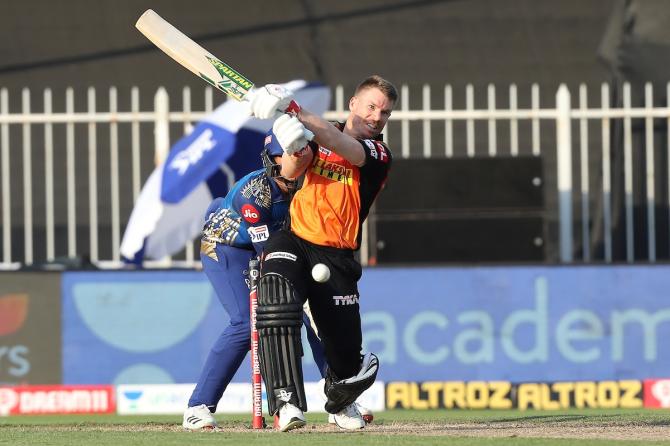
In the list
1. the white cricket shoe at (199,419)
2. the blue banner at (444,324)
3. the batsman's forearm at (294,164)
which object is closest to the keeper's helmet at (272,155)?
the batsman's forearm at (294,164)

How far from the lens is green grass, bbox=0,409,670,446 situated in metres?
6.74

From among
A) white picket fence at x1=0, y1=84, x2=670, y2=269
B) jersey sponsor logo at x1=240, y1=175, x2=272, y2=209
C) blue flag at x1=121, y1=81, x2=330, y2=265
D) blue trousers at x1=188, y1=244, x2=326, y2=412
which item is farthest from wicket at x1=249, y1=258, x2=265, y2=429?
white picket fence at x1=0, y1=84, x2=670, y2=269

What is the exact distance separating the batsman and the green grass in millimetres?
297

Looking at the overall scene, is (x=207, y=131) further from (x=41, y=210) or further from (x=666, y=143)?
(x=666, y=143)

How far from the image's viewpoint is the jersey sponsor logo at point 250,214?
8.09 m

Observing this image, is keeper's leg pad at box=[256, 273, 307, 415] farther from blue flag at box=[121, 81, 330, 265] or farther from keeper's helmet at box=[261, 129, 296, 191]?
blue flag at box=[121, 81, 330, 265]

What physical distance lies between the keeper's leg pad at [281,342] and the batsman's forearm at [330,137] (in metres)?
0.65

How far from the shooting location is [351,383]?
738 cm

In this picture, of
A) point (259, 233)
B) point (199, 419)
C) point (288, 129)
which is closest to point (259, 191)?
point (259, 233)

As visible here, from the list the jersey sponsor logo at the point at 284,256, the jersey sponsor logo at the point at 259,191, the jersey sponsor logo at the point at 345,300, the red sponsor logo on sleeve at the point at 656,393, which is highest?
the jersey sponsor logo at the point at 259,191

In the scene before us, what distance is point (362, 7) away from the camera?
1405 centimetres

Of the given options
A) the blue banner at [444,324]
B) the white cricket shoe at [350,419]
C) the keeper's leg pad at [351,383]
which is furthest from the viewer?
the blue banner at [444,324]

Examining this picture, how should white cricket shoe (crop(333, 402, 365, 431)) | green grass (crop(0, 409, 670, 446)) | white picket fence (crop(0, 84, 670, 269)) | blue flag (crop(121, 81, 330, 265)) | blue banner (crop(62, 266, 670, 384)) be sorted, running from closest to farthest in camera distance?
1. green grass (crop(0, 409, 670, 446))
2. white cricket shoe (crop(333, 402, 365, 431))
3. blue banner (crop(62, 266, 670, 384))
4. blue flag (crop(121, 81, 330, 265))
5. white picket fence (crop(0, 84, 670, 269))

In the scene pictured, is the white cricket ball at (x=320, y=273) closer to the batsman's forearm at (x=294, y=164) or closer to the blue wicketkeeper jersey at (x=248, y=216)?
the batsman's forearm at (x=294, y=164)
